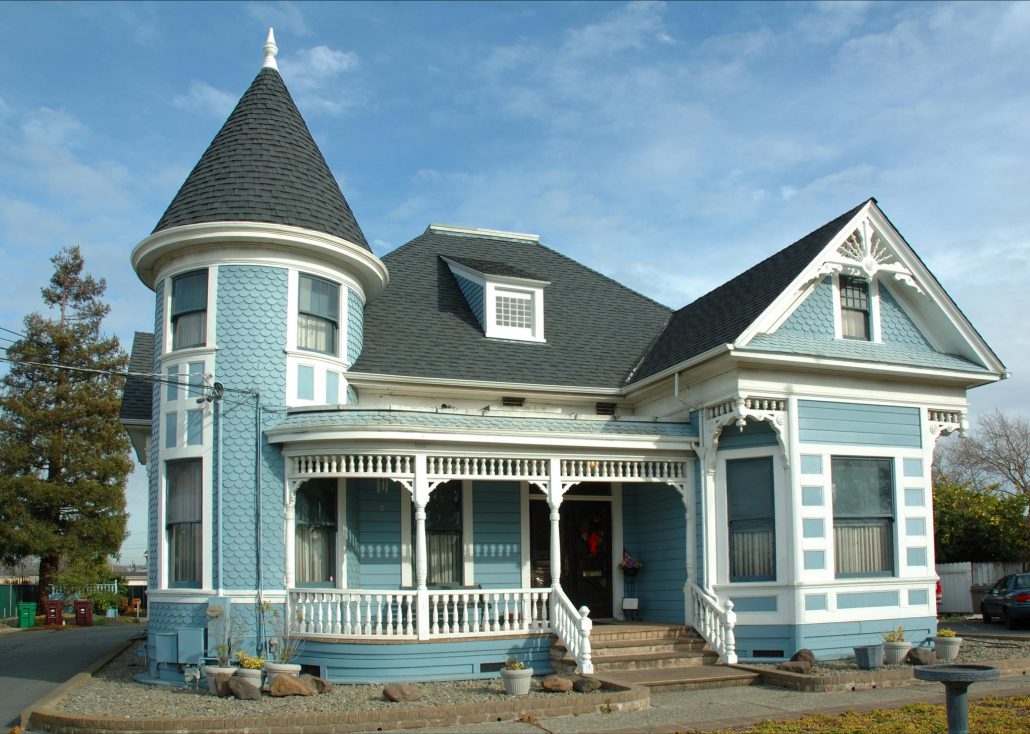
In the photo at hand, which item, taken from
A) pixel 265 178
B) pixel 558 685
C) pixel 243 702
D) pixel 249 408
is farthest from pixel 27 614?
pixel 558 685

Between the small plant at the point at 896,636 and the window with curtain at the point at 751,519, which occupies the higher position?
the window with curtain at the point at 751,519

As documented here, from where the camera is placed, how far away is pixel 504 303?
19.8 m

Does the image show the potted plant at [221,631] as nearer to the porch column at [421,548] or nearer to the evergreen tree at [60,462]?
the porch column at [421,548]

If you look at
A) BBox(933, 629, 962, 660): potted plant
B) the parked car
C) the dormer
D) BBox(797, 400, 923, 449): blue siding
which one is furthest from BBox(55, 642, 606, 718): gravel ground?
the parked car

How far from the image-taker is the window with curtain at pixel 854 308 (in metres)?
17.2

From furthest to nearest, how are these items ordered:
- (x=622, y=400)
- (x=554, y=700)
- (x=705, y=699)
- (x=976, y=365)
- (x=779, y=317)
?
(x=622, y=400)
(x=976, y=365)
(x=779, y=317)
(x=705, y=699)
(x=554, y=700)

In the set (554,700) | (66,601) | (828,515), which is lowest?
(66,601)

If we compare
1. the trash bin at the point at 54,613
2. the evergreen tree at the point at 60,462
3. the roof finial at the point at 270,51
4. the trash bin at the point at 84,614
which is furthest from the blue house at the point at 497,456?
the evergreen tree at the point at 60,462

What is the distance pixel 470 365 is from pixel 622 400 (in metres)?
3.16

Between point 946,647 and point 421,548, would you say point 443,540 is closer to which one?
point 421,548

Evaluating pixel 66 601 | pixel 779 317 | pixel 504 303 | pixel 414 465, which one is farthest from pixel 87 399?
pixel 779 317

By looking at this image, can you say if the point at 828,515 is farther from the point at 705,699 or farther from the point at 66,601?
the point at 66,601

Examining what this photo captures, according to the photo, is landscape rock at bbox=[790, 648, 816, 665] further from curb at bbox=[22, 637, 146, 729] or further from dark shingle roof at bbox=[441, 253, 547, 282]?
curb at bbox=[22, 637, 146, 729]

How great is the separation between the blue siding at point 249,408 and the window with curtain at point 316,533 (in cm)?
43
